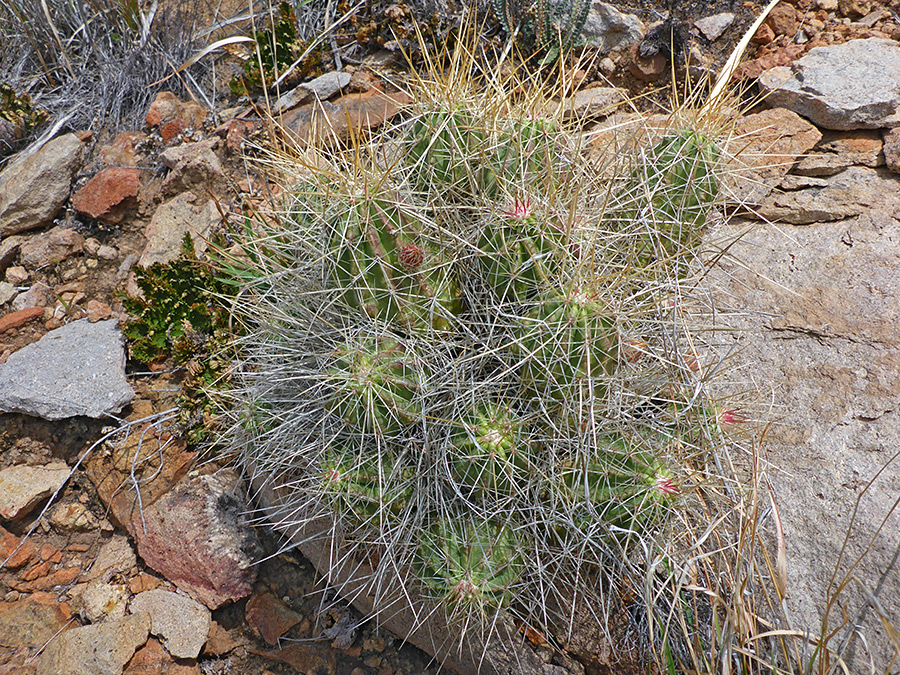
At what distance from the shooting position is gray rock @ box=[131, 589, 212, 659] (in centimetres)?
235

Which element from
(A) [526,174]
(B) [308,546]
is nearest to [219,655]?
(B) [308,546]

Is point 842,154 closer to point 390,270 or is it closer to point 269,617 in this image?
point 390,270

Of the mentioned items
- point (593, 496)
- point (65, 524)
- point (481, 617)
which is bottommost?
point (65, 524)

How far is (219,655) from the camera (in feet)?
7.83

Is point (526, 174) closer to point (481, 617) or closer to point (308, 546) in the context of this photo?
point (481, 617)

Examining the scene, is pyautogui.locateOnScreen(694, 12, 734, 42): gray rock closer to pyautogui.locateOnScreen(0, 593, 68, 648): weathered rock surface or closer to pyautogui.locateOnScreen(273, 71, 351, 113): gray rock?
pyautogui.locateOnScreen(273, 71, 351, 113): gray rock

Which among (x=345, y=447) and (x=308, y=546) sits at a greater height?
(x=345, y=447)

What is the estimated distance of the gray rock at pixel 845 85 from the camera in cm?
310

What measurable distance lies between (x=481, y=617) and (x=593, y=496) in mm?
559

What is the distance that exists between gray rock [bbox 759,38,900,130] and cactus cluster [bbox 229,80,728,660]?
5.09 feet

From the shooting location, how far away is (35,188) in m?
3.57

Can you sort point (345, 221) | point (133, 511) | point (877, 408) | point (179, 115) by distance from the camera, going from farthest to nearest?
point (179, 115), point (133, 511), point (877, 408), point (345, 221)

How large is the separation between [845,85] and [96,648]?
4.41 meters

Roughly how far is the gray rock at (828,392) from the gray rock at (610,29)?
1669mm
